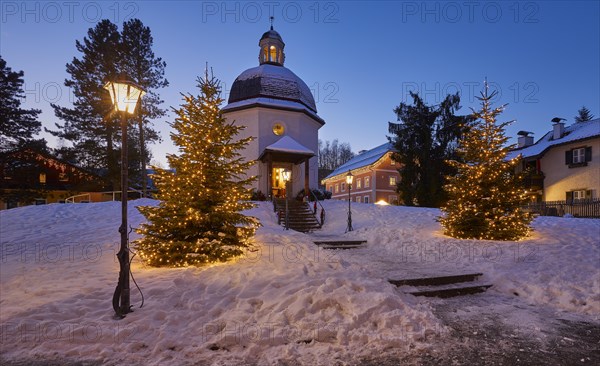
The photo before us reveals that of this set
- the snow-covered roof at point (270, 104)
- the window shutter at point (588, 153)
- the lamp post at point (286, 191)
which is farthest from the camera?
the window shutter at point (588, 153)

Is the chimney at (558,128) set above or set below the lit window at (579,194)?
above

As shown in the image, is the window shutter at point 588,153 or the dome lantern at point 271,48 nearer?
the window shutter at point 588,153

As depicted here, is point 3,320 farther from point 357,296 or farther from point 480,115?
point 480,115

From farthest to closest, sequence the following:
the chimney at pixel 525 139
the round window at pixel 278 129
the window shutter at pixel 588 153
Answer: the chimney at pixel 525 139
the window shutter at pixel 588 153
the round window at pixel 278 129

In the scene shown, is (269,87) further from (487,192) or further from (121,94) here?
(121,94)

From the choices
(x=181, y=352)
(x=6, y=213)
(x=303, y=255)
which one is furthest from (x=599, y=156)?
(x=6, y=213)

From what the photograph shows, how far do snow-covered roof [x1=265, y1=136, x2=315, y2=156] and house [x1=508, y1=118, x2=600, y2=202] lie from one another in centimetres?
1898

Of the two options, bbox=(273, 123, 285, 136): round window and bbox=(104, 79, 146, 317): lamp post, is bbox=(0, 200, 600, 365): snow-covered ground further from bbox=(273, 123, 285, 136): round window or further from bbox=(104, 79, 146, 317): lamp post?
bbox=(273, 123, 285, 136): round window

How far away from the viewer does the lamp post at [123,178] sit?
17.7ft

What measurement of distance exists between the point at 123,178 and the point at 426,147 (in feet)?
76.0

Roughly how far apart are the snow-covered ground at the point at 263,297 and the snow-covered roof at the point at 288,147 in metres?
10.0

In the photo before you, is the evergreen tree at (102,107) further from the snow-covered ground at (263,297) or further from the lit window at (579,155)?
the lit window at (579,155)

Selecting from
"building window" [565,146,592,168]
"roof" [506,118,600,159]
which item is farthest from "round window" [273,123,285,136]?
"building window" [565,146,592,168]

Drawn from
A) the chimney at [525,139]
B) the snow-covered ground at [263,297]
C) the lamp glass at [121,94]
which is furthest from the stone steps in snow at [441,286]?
the chimney at [525,139]
